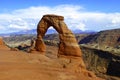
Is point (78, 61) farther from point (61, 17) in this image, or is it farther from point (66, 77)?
point (66, 77)

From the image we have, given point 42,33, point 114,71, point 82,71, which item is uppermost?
point 42,33

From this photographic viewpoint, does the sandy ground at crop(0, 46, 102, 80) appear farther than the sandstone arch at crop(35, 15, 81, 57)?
No

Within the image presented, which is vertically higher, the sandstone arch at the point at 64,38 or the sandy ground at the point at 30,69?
the sandstone arch at the point at 64,38

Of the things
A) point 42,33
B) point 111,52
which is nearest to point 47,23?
point 42,33

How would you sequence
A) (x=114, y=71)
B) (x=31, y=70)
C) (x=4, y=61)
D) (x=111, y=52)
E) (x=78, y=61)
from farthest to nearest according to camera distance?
1. (x=111, y=52)
2. (x=114, y=71)
3. (x=78, y=61)
4. (x=4, y=61)
5. (x=31, y=70)

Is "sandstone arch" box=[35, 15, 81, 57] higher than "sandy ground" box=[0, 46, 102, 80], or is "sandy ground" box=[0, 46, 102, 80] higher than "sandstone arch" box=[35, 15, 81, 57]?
"sandstone arch" box=[35, 15, 81, 57]

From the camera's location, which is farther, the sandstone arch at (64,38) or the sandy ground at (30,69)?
the sandstone arch at (64,38)

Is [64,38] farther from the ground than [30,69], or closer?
farther from the ground

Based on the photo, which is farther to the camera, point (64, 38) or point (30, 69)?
point (64, 38)
